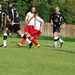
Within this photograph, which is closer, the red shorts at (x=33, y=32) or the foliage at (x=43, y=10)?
the red shorts at (x=33, y=32)

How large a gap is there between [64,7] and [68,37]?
3.76 m

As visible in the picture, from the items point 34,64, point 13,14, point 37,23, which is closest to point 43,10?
point 13,14

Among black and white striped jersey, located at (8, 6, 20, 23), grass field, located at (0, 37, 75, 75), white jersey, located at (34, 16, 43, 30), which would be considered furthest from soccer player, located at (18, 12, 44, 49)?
grass field, located at (0, 37, 75, 75)

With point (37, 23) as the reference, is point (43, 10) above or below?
above

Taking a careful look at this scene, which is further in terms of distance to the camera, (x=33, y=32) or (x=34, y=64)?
(x=33, y=32)

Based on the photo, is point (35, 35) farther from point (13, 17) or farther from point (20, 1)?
point (20, 1)

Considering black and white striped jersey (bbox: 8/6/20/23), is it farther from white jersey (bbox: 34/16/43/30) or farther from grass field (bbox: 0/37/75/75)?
grass field (bbox: 0/37/75/75)

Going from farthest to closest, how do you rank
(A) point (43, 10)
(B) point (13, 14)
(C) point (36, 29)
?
(A) point (43, 10), (B) point (13, 14), (C) point (36, 29)

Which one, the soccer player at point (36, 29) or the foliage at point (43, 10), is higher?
the foliage at point (43, 10)

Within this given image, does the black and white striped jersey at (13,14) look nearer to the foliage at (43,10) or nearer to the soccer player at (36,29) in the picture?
the soccer player at (36,29)

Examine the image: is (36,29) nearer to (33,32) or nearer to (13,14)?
(33,32)

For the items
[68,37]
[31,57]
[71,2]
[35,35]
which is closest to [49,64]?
[31,57]

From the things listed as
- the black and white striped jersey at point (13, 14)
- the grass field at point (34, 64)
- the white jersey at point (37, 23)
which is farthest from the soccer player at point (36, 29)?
the grass field at point (34, 64)

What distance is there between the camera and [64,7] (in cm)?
3572
